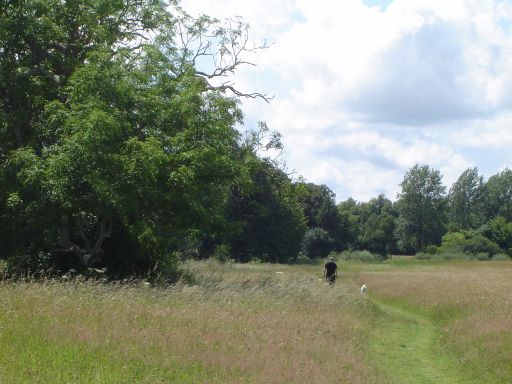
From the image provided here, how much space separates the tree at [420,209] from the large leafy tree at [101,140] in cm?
10568

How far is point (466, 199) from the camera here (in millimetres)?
140750

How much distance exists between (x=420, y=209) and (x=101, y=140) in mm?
113680

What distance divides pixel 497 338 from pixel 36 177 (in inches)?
540

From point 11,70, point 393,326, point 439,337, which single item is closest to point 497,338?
point 439,337

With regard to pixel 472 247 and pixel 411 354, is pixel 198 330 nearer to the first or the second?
pixel 411 354

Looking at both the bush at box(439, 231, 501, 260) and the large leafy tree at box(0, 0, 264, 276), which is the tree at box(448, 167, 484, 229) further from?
the large leafy tree at box(0, 0, 264, 276)

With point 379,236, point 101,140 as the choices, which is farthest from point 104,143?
point 379,236

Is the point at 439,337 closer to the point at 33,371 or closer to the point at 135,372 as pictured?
the point at 135,372

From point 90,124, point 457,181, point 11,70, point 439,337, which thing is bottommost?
point 439,337

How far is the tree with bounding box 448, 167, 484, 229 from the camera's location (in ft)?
456

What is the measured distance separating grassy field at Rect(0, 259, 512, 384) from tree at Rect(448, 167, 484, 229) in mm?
122425

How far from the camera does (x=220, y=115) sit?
80.6 feet

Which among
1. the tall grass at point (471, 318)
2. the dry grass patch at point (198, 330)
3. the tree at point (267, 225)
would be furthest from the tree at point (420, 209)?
the dry grass patch at point (198, 330)

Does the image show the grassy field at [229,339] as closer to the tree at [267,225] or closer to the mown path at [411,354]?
the mown path at [411,354]
